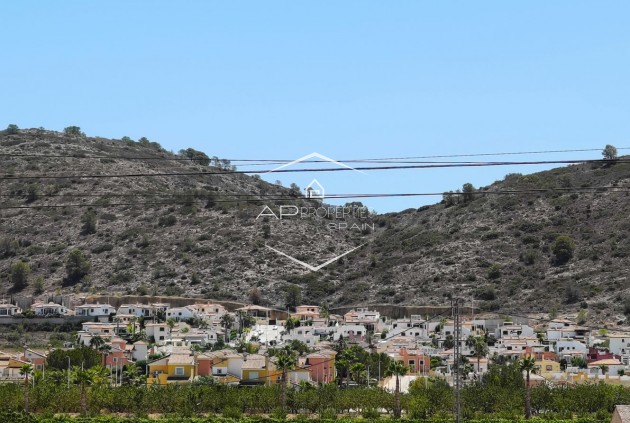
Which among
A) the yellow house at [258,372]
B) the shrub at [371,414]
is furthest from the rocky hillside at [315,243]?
the shrub at [371,414]

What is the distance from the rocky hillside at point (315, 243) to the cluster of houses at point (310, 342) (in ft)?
26.1

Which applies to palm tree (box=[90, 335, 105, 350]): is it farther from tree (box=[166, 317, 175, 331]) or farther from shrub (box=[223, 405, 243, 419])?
shrub (box=[223, 405, 243, 419])

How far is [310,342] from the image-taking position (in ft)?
335

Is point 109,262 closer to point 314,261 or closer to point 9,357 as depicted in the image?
point 314,261

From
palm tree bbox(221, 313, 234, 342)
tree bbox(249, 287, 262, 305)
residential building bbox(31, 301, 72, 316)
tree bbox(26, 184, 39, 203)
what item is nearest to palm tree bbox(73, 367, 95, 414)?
palm tree bbox(221, 313, 234, 342)

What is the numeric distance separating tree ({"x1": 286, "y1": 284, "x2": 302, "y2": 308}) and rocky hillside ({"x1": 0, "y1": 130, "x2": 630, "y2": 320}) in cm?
81

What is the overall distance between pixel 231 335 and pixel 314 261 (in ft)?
109

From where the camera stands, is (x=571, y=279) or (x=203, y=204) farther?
(x=203, y=204)

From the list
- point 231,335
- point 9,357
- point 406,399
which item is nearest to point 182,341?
point 231,335

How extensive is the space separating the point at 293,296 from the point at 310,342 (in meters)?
21.7

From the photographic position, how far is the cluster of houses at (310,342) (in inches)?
3287

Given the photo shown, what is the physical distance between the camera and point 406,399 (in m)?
68.8

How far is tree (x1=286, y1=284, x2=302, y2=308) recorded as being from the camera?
404ft

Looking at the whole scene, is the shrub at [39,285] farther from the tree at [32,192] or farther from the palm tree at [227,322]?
the palm tree at [227,322]
